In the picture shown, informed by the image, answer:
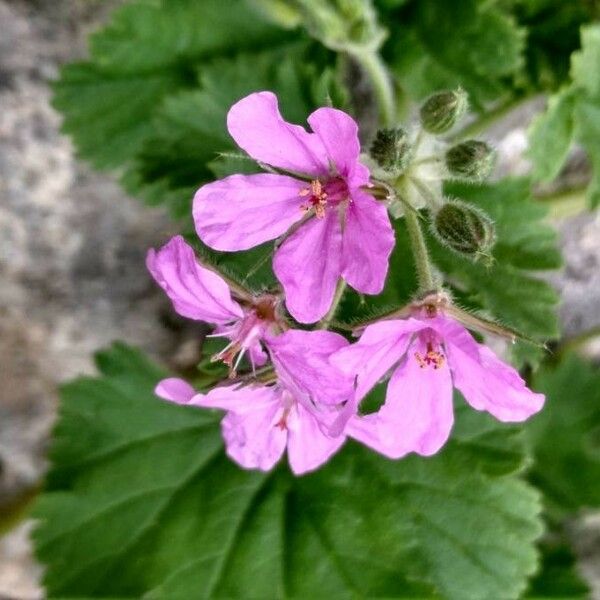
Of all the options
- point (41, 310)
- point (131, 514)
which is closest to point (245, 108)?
point (131, 514)

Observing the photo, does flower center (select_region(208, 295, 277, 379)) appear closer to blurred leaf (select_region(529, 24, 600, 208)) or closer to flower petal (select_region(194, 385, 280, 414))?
flower petal (select_region(194, 385, 280, 414))

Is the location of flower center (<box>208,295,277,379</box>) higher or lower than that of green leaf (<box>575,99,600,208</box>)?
lower

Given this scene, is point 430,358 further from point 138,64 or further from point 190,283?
point 138,64

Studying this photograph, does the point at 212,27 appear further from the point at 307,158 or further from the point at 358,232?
the point at 358,232

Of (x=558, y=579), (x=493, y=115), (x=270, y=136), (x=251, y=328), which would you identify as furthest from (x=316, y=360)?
(x=558, y=579)

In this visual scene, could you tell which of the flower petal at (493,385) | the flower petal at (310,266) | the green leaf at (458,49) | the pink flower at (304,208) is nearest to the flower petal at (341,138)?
the pink flower at (304,208)

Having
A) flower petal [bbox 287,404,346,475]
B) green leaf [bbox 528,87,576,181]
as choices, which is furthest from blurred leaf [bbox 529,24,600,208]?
flower petal [bbox 287,404,346,475]
